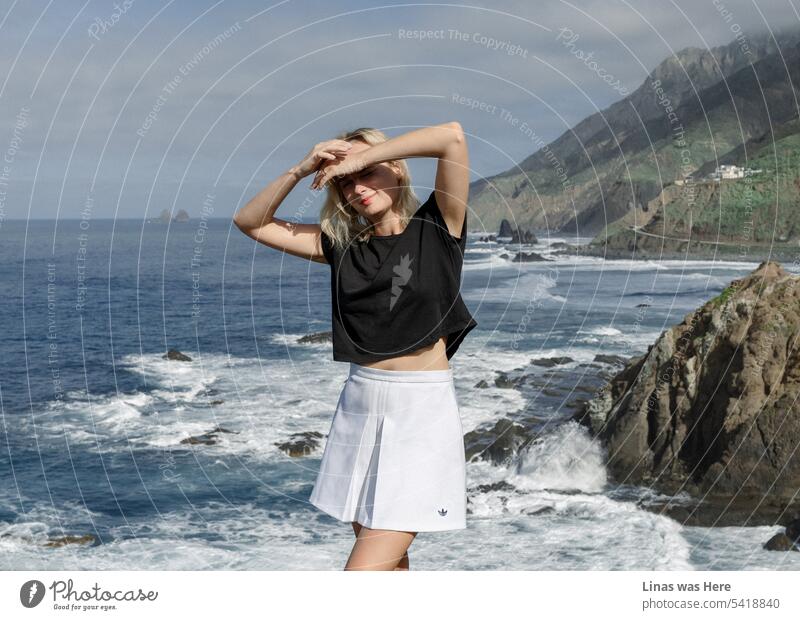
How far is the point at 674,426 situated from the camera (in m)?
17.7

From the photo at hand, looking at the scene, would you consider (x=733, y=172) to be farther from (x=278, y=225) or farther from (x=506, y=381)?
(x=278, y=225)

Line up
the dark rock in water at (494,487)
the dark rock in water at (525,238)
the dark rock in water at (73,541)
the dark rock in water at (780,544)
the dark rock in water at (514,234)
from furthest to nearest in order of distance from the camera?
the dark rock in water at (514,234) → the dark rock in water at (525,238) → the dark rock in water at (73,541) → the dark rock in water at (494,487) → the dark rock in water at (780,544)

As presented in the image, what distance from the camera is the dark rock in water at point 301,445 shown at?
2573 centimetres

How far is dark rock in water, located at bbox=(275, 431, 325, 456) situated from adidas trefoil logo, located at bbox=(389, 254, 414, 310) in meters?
22.4

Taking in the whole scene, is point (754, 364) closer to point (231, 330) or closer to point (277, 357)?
point (277, 357)

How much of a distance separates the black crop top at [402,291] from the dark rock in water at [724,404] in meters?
12.2

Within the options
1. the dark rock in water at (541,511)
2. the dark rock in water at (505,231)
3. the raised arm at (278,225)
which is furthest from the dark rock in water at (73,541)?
the dark rock in water at (505,231)

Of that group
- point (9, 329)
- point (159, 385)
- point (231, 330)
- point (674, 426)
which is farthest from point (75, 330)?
point (674, 426)

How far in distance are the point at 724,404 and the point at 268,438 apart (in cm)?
1542

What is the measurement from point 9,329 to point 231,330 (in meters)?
15.7

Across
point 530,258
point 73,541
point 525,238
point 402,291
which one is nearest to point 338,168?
point 402,291

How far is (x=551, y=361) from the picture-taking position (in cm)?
3209

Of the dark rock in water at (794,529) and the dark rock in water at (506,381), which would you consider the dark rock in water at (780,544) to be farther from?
the dark rock in water at (506,381)

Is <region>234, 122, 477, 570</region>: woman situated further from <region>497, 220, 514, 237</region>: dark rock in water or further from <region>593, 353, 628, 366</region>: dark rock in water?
<region>497, 220, 514, 237</region>: dark rock in water
